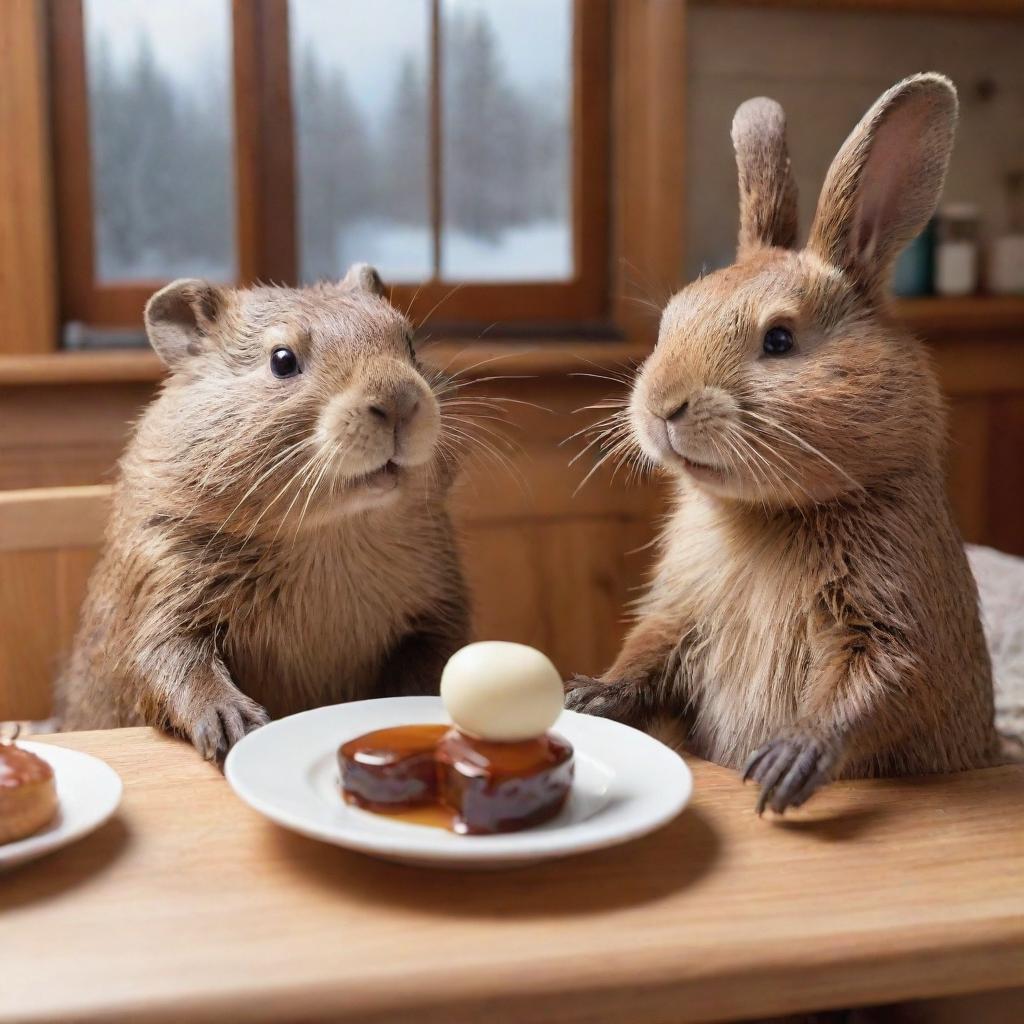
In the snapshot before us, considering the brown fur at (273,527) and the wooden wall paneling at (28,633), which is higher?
the brown fur at (273,527)

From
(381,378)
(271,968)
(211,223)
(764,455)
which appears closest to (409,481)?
(381,378)

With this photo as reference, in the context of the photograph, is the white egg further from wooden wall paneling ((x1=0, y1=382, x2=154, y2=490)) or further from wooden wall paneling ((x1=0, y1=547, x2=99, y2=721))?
wooden wall paneling ((x1=0, y1=382, x2=154, y2=490))

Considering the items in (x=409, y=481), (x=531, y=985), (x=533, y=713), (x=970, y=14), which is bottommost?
(x=531, y=985)

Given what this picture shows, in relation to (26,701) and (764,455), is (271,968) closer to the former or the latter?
(764,455)

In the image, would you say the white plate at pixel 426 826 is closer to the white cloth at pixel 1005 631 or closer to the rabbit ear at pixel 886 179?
the rabbit ear at pixel 886 179

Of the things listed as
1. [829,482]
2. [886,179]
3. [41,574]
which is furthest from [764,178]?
[41,574]

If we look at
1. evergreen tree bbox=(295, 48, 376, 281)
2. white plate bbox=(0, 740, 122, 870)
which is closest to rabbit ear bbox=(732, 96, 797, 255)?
white plate bbox=(0, 740, 122, 870)

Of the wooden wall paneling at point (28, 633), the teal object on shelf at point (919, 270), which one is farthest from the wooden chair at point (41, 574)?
the teal object on shelf at point (919, 270)
